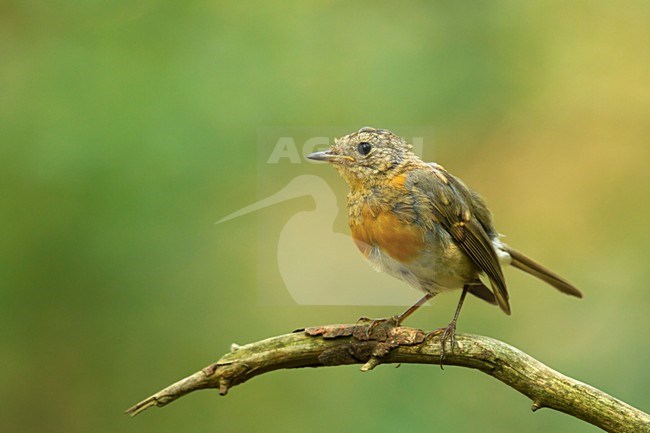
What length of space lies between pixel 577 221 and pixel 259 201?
2.00 metres

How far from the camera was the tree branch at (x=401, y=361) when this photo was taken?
8.21 ft

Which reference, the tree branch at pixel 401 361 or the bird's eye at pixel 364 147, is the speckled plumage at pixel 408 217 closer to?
the bird's eye at pixel 364 147

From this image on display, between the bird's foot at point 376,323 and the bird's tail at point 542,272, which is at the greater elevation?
the bird's tail at point 542,272

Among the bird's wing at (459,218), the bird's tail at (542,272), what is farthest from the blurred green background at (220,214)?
the bird's wing at (459,218)

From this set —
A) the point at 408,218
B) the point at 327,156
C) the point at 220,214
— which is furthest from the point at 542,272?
the point at 220,214

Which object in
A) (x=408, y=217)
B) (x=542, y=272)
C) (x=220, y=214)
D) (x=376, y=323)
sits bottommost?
(x=376, y=323)

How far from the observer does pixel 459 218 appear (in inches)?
125

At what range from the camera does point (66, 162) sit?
399 centimetres

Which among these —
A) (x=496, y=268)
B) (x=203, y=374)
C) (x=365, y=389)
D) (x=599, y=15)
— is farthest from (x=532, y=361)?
(x=599, y=15)

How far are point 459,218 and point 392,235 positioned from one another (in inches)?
14.5

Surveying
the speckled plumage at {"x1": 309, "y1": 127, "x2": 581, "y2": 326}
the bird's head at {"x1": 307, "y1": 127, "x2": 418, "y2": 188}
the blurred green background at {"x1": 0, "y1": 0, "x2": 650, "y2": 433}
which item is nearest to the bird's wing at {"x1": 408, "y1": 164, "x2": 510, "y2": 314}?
the speckled plumage at {"x1": 309, "y1": 127, "x2": 581, "y2": 326}

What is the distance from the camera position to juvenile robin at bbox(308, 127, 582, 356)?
299cm

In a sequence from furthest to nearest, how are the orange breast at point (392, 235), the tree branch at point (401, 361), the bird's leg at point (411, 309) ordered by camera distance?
the bird's leg at point (411, 309), the orange breast at point (392, 235), the tree branch at point (401, 361)

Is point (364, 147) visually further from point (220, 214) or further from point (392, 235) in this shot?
point (220, 214)
